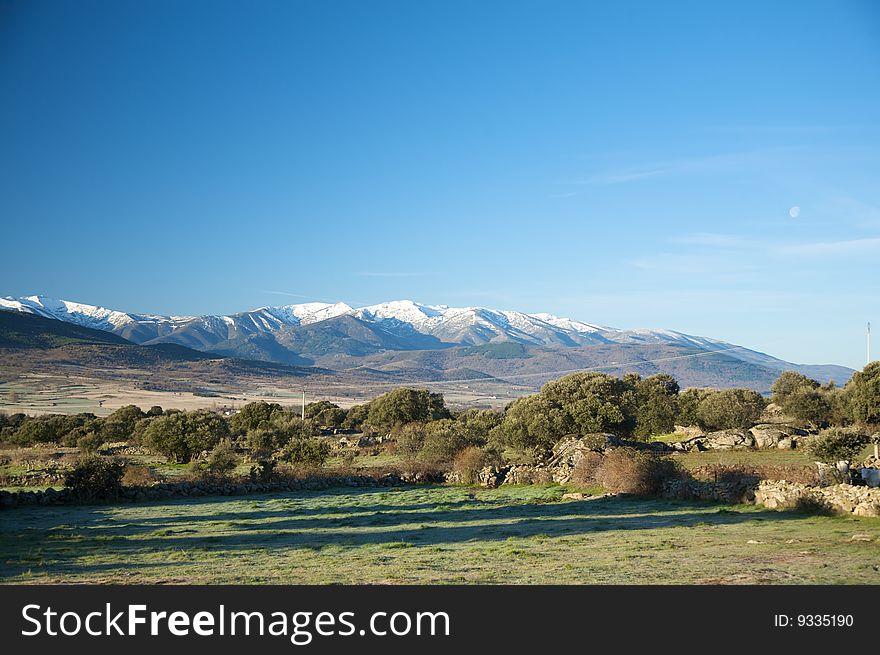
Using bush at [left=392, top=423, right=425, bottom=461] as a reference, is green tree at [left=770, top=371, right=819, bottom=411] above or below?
above

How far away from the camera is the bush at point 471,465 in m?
34.7

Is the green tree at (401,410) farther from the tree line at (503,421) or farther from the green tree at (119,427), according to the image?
the green tree at (119,427)

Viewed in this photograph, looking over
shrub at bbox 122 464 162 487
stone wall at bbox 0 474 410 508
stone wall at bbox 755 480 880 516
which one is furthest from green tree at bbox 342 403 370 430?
stone wall at bbox 755 480 880 516

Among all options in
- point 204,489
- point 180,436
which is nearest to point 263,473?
point 204,489

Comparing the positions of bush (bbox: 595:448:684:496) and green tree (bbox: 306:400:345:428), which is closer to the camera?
bush (bbox: 595:448:684:496)

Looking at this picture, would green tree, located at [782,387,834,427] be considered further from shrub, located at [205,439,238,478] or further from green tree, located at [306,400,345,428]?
green tree, located at [306,400,345,428]

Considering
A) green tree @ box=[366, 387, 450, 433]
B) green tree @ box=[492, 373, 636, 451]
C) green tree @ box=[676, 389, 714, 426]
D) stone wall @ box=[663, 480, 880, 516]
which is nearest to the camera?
stone wall @ box=[663, 480, 880, 516]

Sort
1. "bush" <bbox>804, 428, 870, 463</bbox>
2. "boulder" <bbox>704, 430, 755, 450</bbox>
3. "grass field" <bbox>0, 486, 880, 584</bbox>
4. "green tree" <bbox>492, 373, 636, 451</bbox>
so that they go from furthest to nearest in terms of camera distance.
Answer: "green tree" <bbox>492, 373, 636, 451</bbox>
"boulder" <bbox>704, 430, 755, 450</bbox>
"bush" <bbox>804, 428, 870, 463</bbox>
"grass field" <bbox>0, 486, 880, 584</bbox>

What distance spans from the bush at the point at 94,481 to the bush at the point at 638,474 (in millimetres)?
20319

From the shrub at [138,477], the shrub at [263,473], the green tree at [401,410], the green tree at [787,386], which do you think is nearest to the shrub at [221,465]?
the shrub at [263,473]

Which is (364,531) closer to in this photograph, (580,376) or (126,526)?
(126,526)

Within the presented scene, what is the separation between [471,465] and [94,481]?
17.4 metres

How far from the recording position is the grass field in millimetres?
13039

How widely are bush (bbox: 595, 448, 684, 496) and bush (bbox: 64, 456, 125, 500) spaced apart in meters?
20.3
